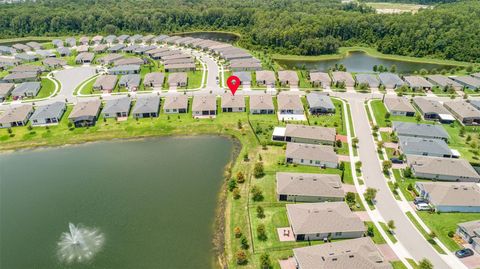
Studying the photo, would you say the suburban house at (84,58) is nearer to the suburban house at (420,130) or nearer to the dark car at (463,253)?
the suburban house at (420,130)

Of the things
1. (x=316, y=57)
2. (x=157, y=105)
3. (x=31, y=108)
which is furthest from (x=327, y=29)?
(x=31, y=108)

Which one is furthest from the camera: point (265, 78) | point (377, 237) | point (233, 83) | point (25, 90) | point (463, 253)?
point (265, 78)

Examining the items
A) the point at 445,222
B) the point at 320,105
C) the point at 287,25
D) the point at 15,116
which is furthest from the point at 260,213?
the point at 287,25

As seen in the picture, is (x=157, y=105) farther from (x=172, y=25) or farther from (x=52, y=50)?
(x=172, y=25)

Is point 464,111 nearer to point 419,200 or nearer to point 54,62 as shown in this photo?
point 419,200

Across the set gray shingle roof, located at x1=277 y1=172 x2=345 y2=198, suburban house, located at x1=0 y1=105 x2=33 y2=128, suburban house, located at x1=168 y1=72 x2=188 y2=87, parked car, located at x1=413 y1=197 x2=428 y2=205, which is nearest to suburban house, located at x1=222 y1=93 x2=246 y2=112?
suburban house, located at x1=168 y1=72 x2=188 y2=87

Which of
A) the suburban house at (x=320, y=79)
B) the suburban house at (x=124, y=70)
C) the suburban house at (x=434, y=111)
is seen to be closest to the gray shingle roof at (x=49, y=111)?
the suburban house at (x=124, y=70)
